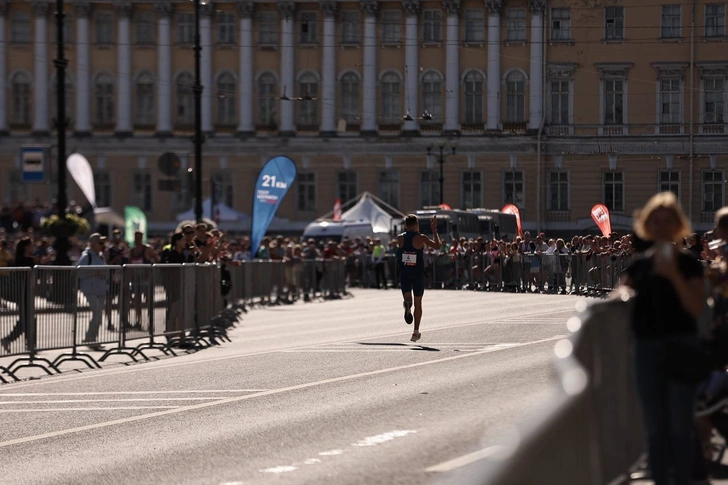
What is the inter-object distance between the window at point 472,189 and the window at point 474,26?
682 centimetres

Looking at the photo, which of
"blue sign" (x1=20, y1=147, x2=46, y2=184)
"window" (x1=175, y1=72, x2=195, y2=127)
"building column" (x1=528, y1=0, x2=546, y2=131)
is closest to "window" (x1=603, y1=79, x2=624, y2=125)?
"building column" (x1=528, y1=0, x2=546, y2=131)

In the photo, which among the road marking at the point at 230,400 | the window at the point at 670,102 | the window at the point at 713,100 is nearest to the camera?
the road marking at the point at 230,400

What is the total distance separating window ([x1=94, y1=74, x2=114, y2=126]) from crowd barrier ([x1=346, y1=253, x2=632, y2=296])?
2907 cm

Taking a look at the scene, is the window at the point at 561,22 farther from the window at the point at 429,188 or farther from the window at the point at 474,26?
the window at the point at 429,188

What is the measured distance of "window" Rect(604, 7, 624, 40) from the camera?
69500 millimetres

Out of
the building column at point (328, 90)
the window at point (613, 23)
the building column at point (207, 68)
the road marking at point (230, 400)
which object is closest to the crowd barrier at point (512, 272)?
the window at point (613, 23)

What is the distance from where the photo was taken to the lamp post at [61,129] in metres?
32.7

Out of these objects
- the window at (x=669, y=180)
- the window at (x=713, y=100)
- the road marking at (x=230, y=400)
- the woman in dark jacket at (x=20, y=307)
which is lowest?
the road marking at (x=230, y=400)

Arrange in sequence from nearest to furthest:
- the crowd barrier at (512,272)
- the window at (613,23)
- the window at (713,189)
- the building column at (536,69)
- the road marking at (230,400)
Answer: the road marking at (230,400) → the crowd barrier at (512,272) → the window at (713,189) → the window at (613,23) → the building column at (536,69)

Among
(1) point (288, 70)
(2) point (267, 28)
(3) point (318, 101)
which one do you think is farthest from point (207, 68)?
(3) point (318, 101)

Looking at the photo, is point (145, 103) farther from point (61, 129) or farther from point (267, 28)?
→ point (61, 129)

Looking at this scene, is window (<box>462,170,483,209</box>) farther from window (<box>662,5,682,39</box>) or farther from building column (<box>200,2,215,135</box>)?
building column (<box>200,2,215,135</box>)

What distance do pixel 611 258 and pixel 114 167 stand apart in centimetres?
4824

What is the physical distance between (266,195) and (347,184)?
142 ft
